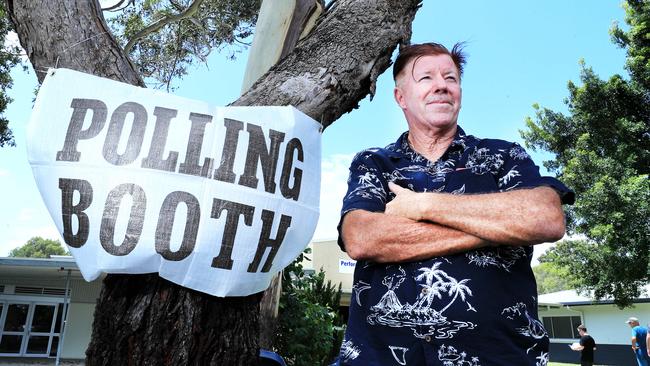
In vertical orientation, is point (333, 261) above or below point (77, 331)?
above

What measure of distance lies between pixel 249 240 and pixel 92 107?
31.9 inches

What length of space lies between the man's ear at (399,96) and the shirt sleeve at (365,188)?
314 millimetres

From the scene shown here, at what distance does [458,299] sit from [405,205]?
34 centimetres

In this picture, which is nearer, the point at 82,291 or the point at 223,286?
the point at 223,286

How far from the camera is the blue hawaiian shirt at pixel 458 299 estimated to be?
4.63 feet

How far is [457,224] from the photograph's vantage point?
4.95 ft

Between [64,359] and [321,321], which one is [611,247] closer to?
[321,321]

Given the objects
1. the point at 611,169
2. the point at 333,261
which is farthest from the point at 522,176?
the point at 333,261

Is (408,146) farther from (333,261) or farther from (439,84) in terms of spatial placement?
(333,261)

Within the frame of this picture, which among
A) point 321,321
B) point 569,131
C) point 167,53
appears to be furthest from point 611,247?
point 167,53

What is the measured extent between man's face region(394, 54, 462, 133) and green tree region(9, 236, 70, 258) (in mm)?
74637

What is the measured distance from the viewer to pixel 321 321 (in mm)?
6000

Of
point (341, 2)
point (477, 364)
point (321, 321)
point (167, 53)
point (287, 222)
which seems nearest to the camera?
point (477, 364)

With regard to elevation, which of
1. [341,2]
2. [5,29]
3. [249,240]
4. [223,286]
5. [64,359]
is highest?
[5,29]
